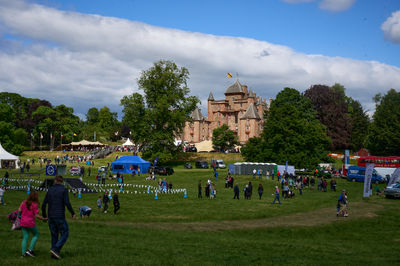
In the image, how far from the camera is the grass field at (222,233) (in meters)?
11.6

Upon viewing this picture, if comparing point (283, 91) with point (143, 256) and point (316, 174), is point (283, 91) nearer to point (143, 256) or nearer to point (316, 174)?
point (316, 174)

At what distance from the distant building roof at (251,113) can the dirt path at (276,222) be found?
81193mm

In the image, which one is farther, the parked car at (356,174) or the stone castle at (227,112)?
the stone castle at (227,112)

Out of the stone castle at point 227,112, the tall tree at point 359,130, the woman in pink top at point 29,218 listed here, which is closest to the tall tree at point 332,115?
the tall tree at point 359,130

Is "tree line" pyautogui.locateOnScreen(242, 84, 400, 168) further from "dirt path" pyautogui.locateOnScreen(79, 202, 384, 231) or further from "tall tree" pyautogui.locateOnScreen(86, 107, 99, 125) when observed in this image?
"tall tree" pyautogui.locateOnScreen(86, 107, 99, 125)

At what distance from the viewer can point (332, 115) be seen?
303ft

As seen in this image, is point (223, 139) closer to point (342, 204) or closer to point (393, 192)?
point (393, 192)

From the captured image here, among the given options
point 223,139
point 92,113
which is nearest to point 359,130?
point 223,139

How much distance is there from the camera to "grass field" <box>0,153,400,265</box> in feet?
38.1

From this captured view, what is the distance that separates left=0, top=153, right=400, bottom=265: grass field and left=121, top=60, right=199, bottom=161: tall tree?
35.1m

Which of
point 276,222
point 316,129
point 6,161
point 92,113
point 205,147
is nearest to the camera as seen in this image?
point 276,222

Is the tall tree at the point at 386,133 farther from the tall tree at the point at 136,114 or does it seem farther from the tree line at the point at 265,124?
the tall tree at the point at 136,114

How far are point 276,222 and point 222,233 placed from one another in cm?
537

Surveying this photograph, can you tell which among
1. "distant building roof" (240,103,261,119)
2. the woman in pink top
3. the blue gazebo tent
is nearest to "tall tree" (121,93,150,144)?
the blue gazebo tent
